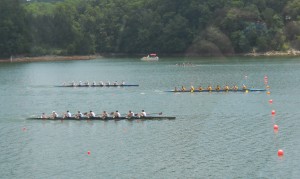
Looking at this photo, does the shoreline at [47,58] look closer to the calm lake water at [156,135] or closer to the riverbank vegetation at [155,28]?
the riverbank vegetation at [155,28]

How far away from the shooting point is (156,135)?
28.1 m

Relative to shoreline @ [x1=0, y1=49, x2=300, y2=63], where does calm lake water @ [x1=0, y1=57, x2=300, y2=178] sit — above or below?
below

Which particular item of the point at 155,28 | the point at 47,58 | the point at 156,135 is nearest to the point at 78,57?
the point at 47,58

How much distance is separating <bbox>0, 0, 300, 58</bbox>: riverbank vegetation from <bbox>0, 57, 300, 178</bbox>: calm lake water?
111 feet

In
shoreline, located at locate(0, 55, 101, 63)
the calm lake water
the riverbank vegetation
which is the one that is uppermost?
the riverbank vegetation

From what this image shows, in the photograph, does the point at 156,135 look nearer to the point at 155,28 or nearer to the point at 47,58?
the point at 155,28

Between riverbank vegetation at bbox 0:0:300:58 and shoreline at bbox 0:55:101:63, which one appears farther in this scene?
shoreline at bbox 0:55:101:63

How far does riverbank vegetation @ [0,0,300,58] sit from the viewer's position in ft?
273

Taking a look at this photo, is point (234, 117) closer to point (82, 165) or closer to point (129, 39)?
point (82, 165)

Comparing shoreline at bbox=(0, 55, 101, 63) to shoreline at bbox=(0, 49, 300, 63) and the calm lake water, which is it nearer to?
shoreline at bbox=(0, 49, 300, 63)

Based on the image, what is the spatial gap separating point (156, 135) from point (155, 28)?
216ft

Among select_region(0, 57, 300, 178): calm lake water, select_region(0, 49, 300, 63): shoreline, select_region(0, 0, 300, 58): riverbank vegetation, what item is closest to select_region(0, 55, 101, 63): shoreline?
select_region(0, 49, 300, 63): shoreline

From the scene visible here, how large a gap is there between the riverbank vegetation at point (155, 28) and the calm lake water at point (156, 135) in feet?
111

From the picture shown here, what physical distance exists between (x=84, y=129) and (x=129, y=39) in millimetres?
65741
